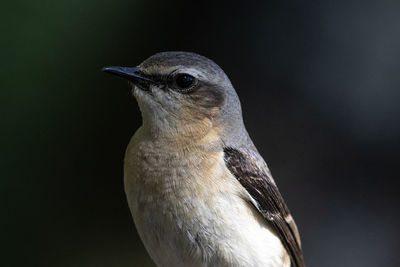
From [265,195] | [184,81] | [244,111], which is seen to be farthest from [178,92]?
[244,111]

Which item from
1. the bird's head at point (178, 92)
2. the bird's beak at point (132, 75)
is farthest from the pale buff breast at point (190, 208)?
the bird's beak at point (132, 75)

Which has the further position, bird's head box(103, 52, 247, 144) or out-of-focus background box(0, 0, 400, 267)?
out-of-focus background box(0, 0, 400, 267)

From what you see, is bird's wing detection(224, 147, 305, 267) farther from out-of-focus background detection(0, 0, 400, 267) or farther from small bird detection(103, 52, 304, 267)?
out-of-focus background detection(0, 0, 400, 267)

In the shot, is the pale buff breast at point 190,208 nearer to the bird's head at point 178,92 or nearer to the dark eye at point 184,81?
the bird's head at point 178,92

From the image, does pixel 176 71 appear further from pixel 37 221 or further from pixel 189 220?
pixel 37 221

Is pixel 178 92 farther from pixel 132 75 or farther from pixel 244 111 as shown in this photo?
pixel 244 111

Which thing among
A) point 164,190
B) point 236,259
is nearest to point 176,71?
point 164,190

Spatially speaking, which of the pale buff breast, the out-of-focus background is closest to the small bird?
the pale buff breast
